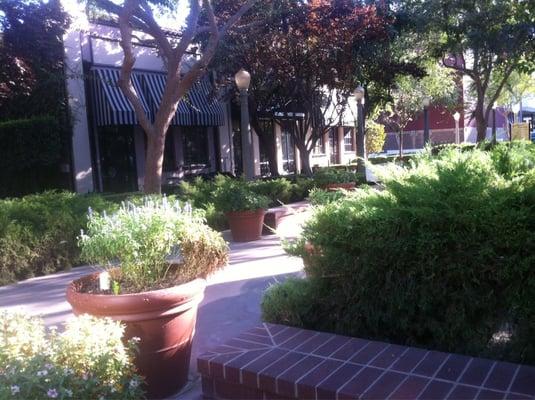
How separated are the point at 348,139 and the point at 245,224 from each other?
2681 centimetres

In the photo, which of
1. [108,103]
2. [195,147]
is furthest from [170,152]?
[108,103]

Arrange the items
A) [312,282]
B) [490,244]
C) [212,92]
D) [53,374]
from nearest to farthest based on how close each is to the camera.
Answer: [53,374] < [490,244] < [312,282] < [212,92]

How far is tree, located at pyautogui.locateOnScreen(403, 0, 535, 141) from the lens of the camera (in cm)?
997

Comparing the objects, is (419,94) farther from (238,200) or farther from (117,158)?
(238,200)

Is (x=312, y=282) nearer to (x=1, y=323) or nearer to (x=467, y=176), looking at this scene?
(x=467, y=176)

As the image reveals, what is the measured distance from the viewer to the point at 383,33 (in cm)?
1725

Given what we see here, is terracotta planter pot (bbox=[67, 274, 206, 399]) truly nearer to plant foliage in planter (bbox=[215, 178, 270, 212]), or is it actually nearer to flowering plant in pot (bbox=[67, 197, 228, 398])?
flowering plant in pot (bbox=[67, 197, 228, 398])

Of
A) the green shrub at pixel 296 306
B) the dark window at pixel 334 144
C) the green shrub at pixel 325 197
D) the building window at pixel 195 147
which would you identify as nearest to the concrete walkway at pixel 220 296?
the green shrub at pixel 325 197

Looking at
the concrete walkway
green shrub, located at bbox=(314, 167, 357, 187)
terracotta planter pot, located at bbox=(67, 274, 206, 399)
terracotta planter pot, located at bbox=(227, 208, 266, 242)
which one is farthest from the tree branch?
terracotta planter pot, located at bbox=(67, 274, 206, 399)

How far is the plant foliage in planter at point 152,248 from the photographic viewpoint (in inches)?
140

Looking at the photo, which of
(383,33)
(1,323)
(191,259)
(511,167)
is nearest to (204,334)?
(191,259)

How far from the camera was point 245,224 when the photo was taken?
31.3 feet

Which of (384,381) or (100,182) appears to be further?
(100,182)

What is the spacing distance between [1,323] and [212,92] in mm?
16766
